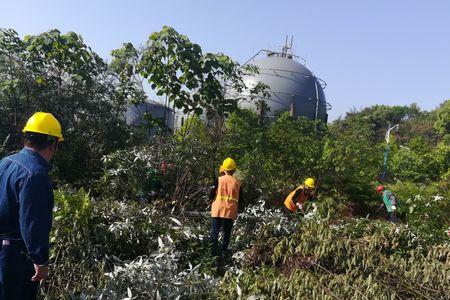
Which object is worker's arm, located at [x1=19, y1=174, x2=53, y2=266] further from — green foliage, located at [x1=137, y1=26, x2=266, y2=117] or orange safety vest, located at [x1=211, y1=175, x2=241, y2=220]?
green foliage, located at [x1=137, y1=26, x2=266, y2=117]

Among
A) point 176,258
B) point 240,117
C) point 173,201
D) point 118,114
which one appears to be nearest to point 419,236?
point 176,258

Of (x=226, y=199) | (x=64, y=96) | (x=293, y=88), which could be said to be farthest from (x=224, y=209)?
(x=293, y=88)

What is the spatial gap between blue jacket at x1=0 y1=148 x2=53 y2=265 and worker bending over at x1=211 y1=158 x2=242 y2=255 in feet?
10.2

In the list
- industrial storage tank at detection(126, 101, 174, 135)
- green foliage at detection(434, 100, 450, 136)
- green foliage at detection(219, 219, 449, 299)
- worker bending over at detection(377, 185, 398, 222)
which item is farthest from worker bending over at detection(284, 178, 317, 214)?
green foliage at detection(434, 100, 450, 136)

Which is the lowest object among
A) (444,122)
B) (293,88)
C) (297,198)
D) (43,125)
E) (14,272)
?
(14,272)

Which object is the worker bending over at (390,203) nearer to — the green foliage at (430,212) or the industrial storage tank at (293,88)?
the green foliage at (430,212)

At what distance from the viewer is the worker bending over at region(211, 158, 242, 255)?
240 inches

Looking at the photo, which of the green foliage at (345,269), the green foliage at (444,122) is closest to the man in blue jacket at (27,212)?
the green foliage at (345,269)

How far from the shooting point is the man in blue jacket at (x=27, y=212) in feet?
10.1

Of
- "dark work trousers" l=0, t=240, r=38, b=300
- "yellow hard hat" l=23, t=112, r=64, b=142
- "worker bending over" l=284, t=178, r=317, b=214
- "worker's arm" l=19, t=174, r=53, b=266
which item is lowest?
"dark work trousers" l=0, t=240, r=38, b=300

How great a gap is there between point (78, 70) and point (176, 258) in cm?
557

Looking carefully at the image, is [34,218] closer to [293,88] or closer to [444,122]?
[293,88]

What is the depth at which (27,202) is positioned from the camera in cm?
306

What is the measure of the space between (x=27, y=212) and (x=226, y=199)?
3405mm
